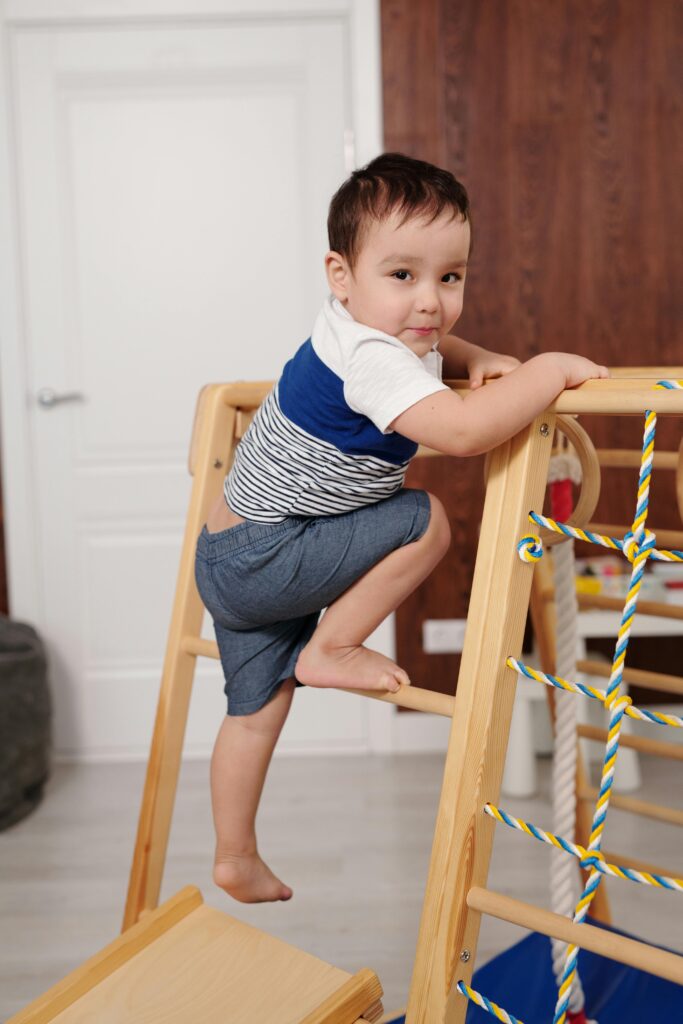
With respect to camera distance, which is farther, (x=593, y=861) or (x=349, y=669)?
(x=349, y=669)

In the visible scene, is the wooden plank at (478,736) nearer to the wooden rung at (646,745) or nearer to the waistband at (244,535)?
the waistband at (244,535)

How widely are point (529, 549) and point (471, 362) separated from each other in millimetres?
290

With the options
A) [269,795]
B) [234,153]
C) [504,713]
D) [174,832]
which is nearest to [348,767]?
[269,795]

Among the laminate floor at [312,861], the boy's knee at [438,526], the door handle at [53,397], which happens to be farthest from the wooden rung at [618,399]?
the door handle at [53,397]

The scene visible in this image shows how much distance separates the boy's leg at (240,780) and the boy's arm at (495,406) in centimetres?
46

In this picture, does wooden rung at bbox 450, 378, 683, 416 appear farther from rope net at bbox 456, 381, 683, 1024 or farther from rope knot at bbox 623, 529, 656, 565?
rope knot at bbox 623, 529, 656, 565

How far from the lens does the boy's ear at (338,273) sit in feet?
3.87

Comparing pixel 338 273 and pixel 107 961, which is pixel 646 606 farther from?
pixel 107 961

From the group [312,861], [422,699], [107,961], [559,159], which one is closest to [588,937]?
[422,699]

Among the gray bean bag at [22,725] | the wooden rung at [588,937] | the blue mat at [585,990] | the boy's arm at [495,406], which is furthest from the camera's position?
the gray bean bag at [22,725]

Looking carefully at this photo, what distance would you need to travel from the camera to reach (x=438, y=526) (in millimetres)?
1257

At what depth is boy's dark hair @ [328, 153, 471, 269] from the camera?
1.11 meters

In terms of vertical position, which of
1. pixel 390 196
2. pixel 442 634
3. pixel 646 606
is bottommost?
pixel 442 634

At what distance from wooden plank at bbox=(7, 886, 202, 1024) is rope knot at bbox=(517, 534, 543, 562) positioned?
723 mm
